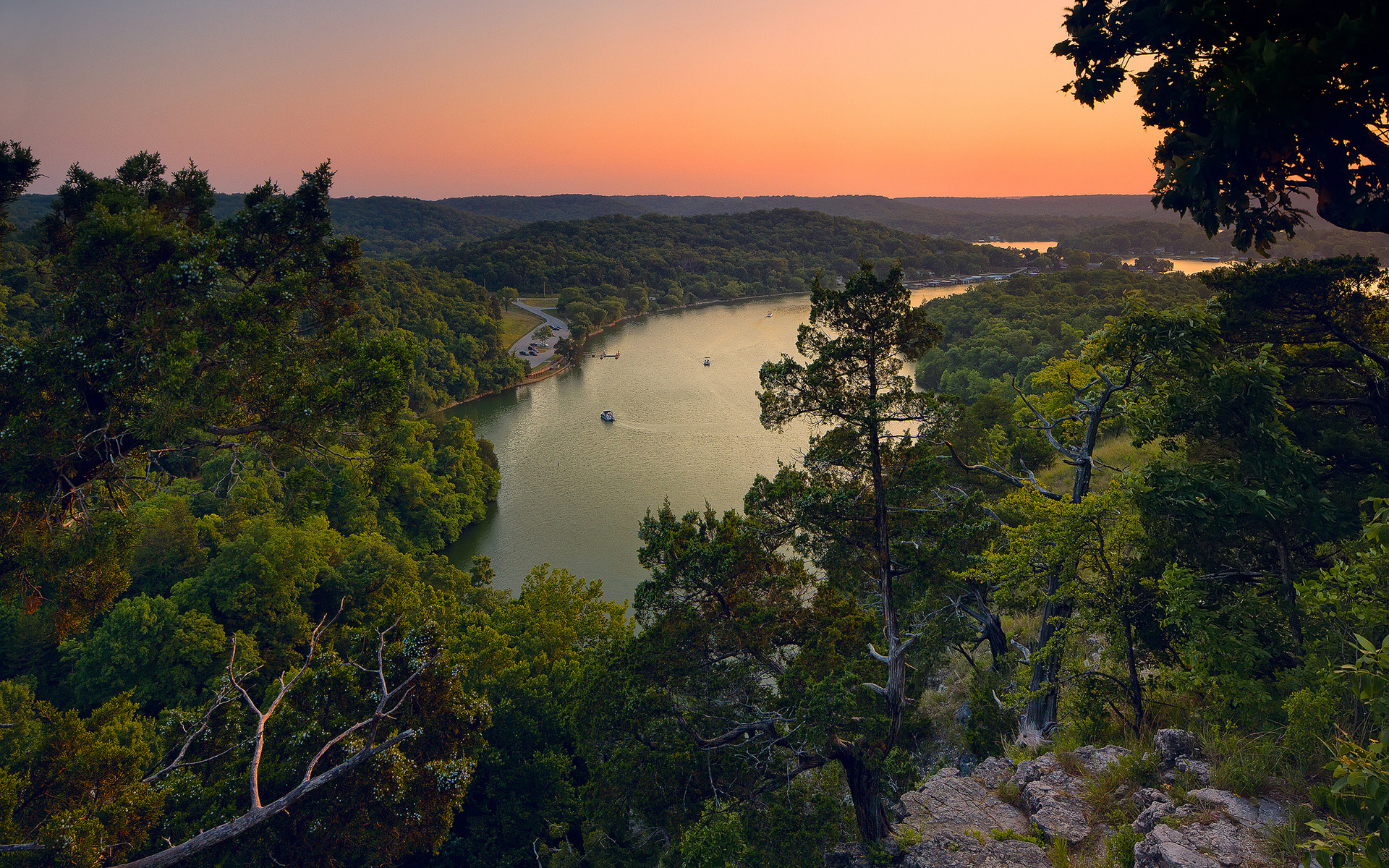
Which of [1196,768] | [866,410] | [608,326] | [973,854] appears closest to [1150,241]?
[608,326]

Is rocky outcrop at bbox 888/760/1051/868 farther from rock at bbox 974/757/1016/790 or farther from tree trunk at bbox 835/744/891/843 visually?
tree trunk at bbox 835/744/891/843

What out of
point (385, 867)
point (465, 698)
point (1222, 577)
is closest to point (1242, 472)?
point (1222, 577)

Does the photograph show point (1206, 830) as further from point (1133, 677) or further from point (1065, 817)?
point (1133, 677)

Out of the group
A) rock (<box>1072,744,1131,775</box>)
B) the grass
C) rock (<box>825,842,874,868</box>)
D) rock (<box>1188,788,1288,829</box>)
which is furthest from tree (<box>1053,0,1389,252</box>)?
the grass

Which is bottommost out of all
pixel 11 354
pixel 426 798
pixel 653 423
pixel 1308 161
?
pixel 653 423

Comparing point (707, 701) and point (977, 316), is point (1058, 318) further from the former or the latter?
point (707, 701)

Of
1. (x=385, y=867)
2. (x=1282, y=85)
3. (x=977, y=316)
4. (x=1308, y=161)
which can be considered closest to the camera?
(x=1282, y=85)

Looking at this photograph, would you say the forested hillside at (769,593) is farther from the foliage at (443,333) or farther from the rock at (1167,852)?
the foliage at (443,333)
